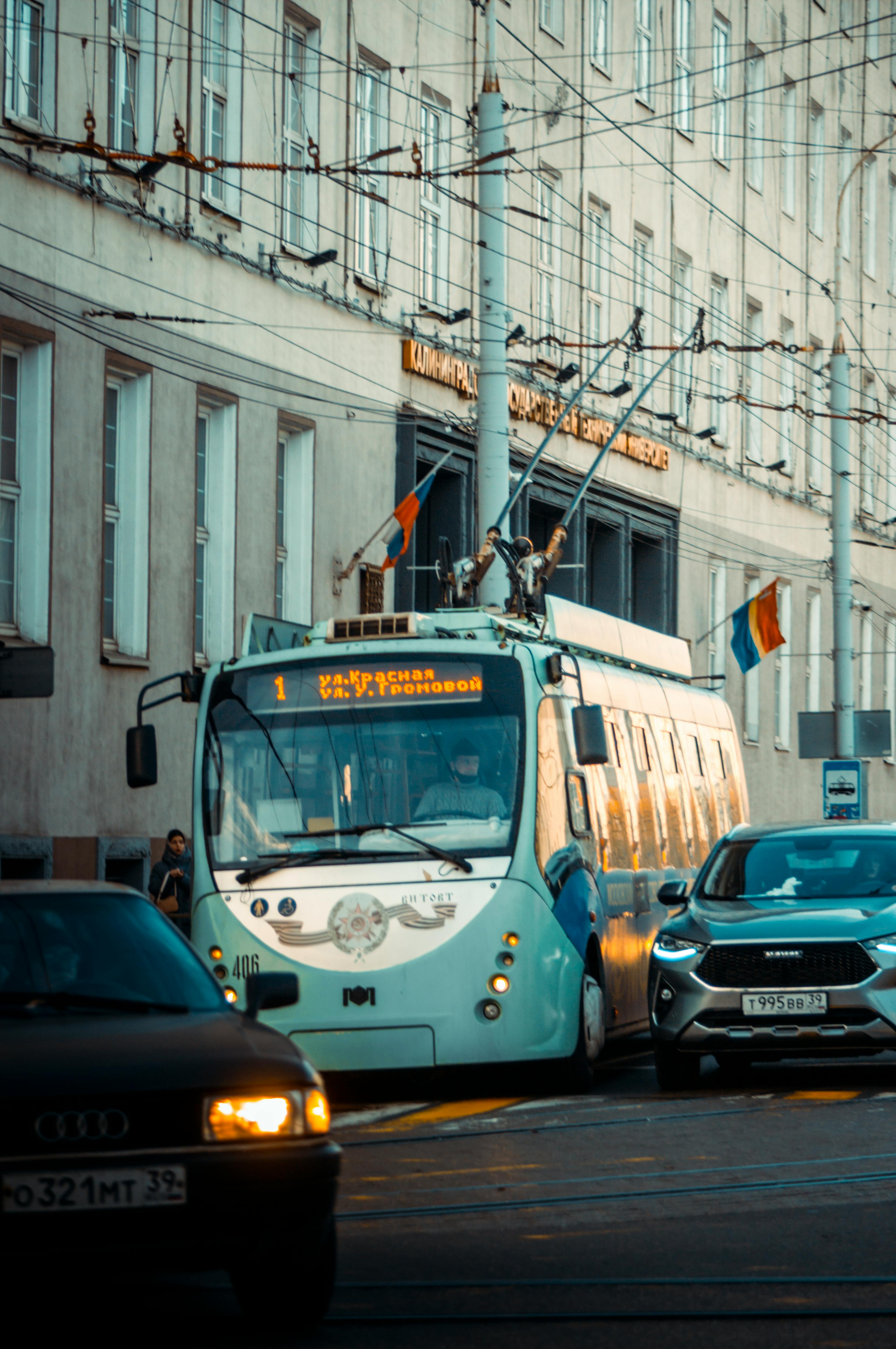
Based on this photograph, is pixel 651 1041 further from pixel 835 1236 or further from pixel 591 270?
pixel 591 270

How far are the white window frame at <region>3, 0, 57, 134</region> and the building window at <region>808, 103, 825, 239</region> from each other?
1154 inches

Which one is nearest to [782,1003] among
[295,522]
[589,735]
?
[589,735]

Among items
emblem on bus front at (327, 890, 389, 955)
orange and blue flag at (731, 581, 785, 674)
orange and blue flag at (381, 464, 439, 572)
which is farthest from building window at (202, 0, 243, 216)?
emblem on bus front at (327, 890, 389, 955)

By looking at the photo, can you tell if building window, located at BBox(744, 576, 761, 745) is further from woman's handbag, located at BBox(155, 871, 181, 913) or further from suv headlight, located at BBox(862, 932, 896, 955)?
suv headlight, located at BBox(862, 932, 896, 955)

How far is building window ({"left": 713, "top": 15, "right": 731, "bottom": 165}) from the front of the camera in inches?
1736

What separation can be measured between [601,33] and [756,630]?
10157 millimetres

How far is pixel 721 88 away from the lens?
44.5 metres

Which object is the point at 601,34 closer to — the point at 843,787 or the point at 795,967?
the point at 843,787

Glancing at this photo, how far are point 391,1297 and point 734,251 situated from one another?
128 ft

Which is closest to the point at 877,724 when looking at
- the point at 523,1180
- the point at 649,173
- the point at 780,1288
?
the point at 649,173

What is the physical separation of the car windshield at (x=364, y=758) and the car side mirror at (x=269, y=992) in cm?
638

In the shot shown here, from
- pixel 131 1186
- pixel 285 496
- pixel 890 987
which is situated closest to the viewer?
pixel 131 1186

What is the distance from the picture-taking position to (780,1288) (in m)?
7.90

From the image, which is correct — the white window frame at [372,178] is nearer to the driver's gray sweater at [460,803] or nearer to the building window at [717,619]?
the building window at [717,619]
